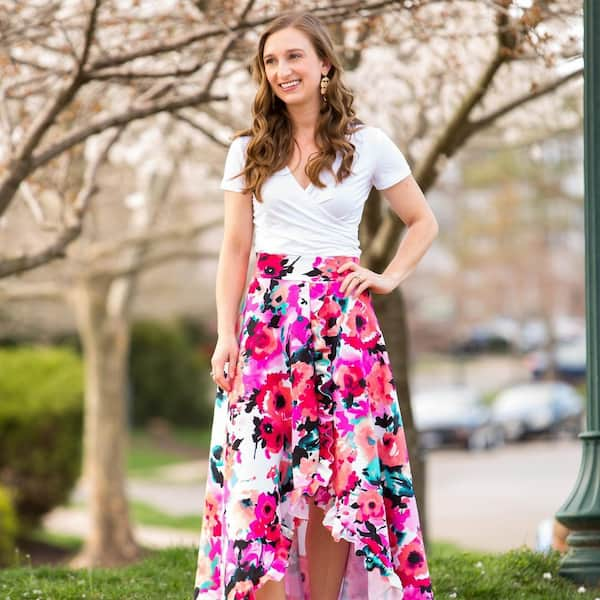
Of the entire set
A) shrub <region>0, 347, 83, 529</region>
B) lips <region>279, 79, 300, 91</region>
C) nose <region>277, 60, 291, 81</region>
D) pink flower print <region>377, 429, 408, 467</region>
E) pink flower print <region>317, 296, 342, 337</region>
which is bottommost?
shrub <region>0, 347, 83, 529</region>

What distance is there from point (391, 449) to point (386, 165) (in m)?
0.86

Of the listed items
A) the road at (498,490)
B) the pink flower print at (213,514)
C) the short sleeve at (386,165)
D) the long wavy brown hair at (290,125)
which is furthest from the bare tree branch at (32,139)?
the road at (498,490)

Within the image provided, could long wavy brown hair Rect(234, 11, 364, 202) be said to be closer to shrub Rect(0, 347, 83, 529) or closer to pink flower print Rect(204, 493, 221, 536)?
pink flower print Rect(204, 493, 221, 536)

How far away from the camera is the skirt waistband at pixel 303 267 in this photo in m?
3.67

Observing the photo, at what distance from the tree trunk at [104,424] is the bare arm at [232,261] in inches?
404

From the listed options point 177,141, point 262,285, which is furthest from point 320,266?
point 177,141

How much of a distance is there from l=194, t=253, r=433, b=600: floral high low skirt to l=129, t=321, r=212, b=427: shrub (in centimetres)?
2466

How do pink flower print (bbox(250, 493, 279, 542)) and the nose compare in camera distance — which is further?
the nose

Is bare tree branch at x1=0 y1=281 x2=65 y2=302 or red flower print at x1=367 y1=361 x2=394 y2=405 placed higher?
bare tree branch at x1=0 y1=281 x2=65 y2=302

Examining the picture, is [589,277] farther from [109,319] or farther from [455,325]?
[455,325]

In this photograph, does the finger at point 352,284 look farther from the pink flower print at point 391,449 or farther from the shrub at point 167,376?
the shrub at point 167,376

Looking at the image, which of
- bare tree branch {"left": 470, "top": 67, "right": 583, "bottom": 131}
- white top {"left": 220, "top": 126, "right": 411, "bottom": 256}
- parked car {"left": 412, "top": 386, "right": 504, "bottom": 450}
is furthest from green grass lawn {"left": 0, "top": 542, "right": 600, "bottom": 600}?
parked car {"left": 412, "top": 386, "right": 504, "bottom": 450}

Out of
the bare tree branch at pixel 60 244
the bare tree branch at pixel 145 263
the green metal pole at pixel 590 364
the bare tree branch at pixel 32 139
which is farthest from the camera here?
the bare tree branch at pixel 145 263

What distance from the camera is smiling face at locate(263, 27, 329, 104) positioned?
3691mm
